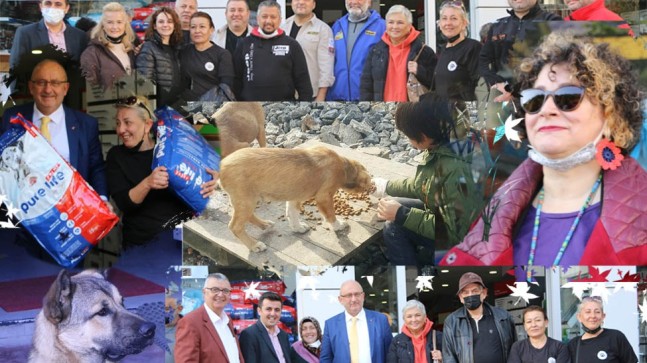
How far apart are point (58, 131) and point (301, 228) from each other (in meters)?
2.00

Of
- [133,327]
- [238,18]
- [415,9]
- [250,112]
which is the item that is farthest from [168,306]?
[415,9]

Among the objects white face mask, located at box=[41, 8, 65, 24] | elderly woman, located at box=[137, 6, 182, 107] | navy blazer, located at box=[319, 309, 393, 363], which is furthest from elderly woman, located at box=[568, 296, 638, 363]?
white face mask, located at box=[41, 8, 65, 24]

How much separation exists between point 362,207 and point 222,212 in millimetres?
1086

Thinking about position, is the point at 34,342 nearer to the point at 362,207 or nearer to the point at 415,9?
the point at 362,207

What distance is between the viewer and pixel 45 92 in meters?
8.30

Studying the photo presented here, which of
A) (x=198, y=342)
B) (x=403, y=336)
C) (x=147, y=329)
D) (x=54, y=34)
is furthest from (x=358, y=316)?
(x=54, y=34)

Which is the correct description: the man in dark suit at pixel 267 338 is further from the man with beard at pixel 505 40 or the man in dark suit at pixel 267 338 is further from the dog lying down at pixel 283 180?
the man with beard at pixel 505 40

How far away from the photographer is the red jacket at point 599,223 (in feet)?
27.0

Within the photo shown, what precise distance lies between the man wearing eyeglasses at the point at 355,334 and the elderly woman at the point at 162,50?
6.86 feet

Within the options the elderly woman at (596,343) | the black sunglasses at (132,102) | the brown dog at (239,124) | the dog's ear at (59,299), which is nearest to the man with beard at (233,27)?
the brown dog at (239,124)

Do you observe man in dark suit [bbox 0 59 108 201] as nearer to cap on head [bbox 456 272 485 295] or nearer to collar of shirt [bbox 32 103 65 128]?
collar of shirt [bbox 32 103 65 128]

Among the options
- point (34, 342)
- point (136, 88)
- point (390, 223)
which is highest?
point (136, 88)

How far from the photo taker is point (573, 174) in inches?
328

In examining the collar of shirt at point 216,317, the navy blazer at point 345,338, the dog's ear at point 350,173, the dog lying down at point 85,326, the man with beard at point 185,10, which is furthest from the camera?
the dog's ear at point 350,173
